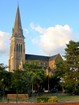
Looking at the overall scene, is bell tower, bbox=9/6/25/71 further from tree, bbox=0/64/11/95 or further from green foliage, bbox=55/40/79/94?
tree, bbox=0/64/11/95

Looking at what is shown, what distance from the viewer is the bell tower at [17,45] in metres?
150

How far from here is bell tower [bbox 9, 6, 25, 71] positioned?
150075 mm

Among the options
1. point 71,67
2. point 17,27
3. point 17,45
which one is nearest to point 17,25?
point 17,27

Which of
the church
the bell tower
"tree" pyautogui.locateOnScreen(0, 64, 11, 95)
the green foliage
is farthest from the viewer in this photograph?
the church

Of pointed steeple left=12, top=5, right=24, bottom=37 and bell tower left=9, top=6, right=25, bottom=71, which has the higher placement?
pointed steeple left=12, top=5, right=24, bottom=37

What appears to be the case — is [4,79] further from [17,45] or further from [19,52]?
[17,45]

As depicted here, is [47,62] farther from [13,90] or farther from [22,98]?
[22,98]

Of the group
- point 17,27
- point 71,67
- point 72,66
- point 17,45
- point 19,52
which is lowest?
point 71,67

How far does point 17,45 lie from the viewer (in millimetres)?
154375

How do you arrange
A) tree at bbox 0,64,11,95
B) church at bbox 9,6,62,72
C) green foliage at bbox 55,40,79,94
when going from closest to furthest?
tree at bbox 0,64,11,95, green foliage at bbox 55,40,79,94, church at bbox 9,6,62,72

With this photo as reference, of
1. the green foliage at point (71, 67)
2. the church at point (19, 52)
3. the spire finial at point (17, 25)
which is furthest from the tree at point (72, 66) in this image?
the spire finial at point (17, 25)

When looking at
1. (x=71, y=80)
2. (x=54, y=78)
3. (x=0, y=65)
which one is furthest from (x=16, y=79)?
(x=54, y=78)

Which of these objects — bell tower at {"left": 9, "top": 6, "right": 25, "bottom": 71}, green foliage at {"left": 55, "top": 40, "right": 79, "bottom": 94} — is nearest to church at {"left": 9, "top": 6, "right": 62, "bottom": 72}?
bell tower at {"left": 9, "top": 6, "right": 25, "bottom": 71}

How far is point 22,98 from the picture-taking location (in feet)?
124
